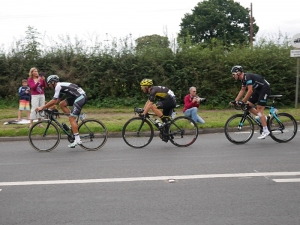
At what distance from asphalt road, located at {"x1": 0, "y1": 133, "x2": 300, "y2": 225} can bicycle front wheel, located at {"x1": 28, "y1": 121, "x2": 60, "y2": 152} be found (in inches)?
9.2

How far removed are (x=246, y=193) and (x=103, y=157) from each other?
13.1 feet

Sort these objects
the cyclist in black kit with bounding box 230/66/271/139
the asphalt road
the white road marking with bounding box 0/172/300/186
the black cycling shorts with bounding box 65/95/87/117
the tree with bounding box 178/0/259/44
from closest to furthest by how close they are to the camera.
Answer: the asphalt road
the white road marking with bounding box 0/172/300/186
the black cycling shorts with bounding box 65/95/87/117
the cyclist in black kit with bounding box 230/66/271/139
the tree with bounding box 178/0/259/44

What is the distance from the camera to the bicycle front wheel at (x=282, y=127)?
1058 cm

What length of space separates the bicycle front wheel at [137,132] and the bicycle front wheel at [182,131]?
53cm

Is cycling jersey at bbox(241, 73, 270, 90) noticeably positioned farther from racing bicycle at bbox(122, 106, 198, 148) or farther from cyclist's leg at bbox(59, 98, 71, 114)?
cyclist's leg at bbox(59, 98, 71, 114)

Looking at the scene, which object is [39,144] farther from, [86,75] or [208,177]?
[86,75]

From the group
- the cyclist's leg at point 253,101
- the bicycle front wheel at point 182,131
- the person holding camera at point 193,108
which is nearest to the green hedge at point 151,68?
the person holding camera at point 193,108

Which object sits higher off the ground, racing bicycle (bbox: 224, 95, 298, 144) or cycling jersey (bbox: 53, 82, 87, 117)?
cycling jersey (bbox: 53, 82, 87, 117)

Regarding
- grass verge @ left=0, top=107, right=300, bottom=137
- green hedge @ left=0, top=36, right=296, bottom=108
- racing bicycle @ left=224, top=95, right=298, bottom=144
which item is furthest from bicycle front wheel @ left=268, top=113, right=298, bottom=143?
green hedge @ left=0, top=36, right=296, bottom=108

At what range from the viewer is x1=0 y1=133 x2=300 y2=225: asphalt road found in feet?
17.0

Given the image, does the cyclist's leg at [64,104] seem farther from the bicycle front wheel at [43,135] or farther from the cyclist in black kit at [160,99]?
the cyclist in black kit at [160,99]

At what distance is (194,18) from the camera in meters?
54.6

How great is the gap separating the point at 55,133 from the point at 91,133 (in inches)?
34.1

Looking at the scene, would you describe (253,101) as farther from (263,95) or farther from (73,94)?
(73,94)
